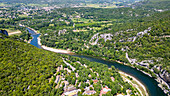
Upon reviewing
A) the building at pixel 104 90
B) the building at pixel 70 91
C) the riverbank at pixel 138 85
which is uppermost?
the building at pixel 70 91

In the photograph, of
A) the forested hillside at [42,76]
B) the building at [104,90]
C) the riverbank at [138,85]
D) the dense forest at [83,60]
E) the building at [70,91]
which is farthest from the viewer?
the riverbank at [138,85]

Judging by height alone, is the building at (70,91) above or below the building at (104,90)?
above

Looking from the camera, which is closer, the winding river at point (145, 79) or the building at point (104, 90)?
the building at point (104, 90)

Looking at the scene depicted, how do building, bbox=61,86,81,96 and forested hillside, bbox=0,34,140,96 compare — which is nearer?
forested hillside, bbox=0,34,140,96

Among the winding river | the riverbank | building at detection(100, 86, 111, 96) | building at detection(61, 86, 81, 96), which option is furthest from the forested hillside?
the winding river

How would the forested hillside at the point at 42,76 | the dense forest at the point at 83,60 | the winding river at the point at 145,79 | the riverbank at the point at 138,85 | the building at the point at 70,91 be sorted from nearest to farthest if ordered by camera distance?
the forested hillside at the point at 42,76 → the building at the point at 70,91 → the dense forest at the point at 83,60 → the riverbank at the point at 138,85 → the winding river at the point at 145,79

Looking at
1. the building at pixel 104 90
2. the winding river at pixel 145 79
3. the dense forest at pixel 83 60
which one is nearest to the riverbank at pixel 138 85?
the winding river at pixel 145 79

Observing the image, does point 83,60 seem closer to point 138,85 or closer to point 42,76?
point 42,76

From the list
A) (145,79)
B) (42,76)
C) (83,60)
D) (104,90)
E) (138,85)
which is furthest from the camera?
(83,60)

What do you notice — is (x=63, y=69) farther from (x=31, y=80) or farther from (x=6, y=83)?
(x=6, y=83)

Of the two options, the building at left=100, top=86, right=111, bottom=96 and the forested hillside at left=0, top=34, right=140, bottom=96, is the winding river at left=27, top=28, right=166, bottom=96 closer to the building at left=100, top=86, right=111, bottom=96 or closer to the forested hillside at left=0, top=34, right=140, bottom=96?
the forested hillside at left=0, top=34, right=140, bottom=96

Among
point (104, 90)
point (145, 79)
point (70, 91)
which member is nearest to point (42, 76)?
point (70, 91)

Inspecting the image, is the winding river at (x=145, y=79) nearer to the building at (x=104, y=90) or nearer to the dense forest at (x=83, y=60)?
the dense forest at (x=83, y=60)
